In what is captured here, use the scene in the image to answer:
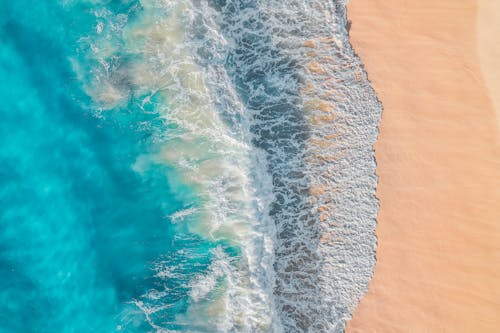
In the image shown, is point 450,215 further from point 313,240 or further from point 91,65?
point 91,65

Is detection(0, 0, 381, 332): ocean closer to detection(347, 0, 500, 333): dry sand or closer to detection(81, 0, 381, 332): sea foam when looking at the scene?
detection(81, 0, 381, 332): sea foam

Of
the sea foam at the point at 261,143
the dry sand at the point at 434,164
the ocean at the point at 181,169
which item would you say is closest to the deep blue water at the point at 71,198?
the ocean at the point at 181,169

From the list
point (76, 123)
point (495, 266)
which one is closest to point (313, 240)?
point (495, 266)

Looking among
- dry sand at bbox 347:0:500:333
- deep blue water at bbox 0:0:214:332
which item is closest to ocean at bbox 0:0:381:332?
deep blue water at bbox 0:0:214:332

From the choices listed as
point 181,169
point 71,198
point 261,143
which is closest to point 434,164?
point 261,143

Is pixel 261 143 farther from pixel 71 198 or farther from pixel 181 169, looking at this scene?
pixel 71 198

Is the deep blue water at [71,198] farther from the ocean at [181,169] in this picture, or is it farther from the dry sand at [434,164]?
the dry sand at [434,164]
